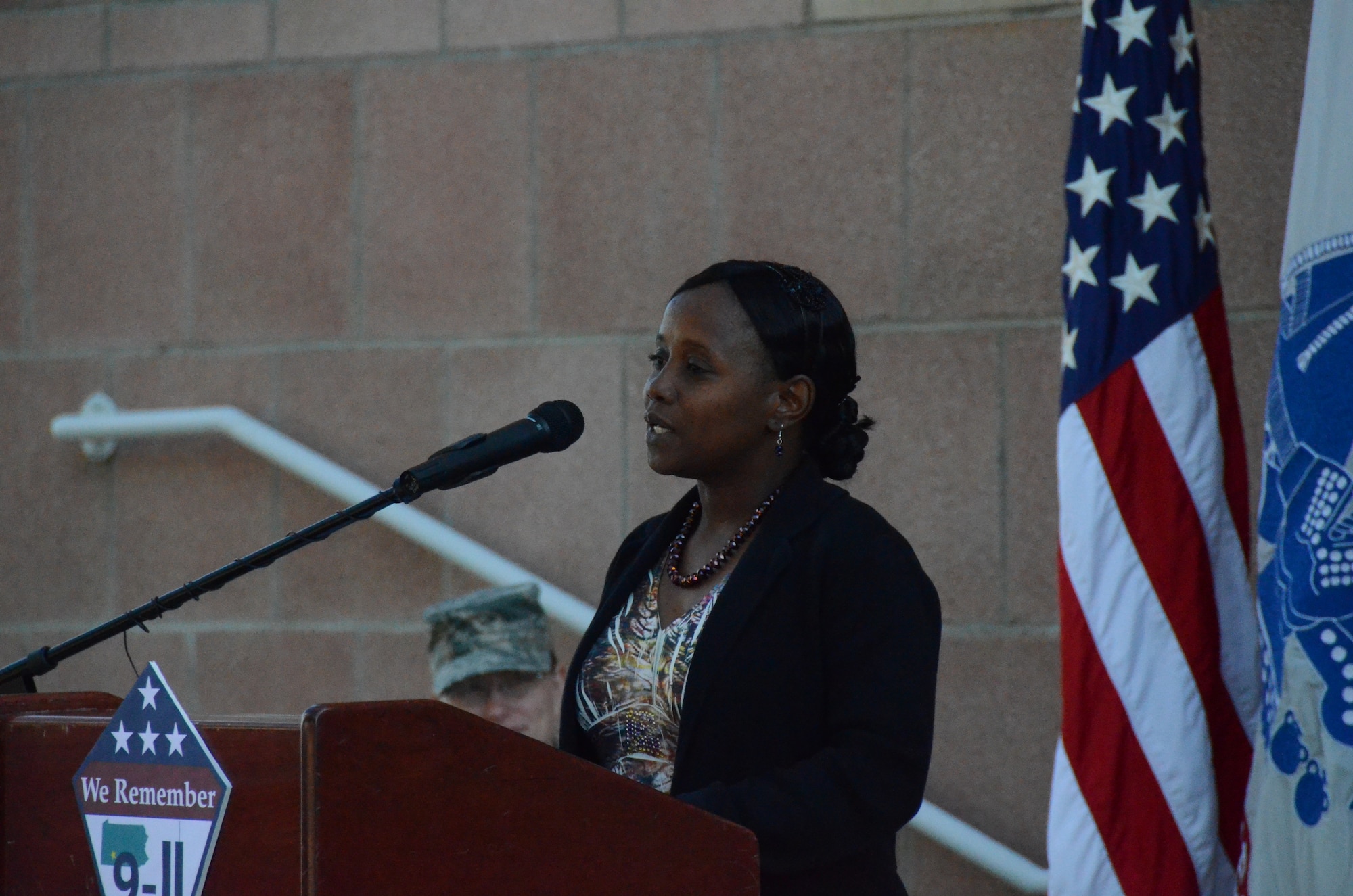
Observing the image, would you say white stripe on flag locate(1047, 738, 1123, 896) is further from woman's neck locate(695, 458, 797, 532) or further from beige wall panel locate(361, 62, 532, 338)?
beige wall panel locate(361, 62, 532, 338)

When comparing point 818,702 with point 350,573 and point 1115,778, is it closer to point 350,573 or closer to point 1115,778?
point 1115,778

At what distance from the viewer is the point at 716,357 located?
203cm

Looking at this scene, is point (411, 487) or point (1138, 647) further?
point (1138, 647)

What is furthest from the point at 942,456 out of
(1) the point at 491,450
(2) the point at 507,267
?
(1) the point at 491,450

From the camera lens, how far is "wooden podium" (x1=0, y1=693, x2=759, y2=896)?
1.24 m

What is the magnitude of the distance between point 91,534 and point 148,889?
3.27 meters

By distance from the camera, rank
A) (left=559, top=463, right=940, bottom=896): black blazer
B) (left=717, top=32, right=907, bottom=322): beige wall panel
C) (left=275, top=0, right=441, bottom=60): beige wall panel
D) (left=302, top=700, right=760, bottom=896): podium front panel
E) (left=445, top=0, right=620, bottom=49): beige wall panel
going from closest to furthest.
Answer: (left=302, top=700, right=760, bottom=896): podium front panel
(left=559, top=463, right=940, bottom=896): black blazer
(left=717, top=32, right=907, bottom=322): beige wall panel
(left=445, top=0, right=620, bottom=49): beige wall panel
(left=275, top=0, right=441, bottom=60): beige wall panel

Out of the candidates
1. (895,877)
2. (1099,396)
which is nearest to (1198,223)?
(1099,396)

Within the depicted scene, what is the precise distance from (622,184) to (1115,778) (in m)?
2.05

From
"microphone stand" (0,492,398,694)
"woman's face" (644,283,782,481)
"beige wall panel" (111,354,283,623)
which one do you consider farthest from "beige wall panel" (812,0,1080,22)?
"microphone stand" (0,492,398,694)

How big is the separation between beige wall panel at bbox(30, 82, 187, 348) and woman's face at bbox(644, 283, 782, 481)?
2748mm

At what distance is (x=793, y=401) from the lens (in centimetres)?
207

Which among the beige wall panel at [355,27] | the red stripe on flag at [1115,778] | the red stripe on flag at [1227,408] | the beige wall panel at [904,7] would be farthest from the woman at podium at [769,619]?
the beige wall panel at [355,27]

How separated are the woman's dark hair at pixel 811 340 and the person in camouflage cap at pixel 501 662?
1399 millimetres
